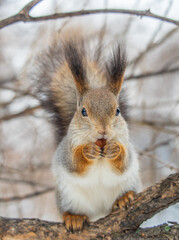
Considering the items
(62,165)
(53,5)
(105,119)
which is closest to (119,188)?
(62,165)

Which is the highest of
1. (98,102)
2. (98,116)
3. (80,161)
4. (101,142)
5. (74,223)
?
(98,102)

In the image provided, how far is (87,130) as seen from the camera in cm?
198

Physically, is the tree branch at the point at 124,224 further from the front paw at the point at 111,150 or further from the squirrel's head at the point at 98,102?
the squirrel's head at the point at 98,102

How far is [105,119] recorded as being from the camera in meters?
1.88

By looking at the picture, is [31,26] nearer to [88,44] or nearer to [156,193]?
[88,44]

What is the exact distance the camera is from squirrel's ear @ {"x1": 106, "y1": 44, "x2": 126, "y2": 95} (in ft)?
7.10

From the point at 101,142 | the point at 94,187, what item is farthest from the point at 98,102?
the point at 94,187

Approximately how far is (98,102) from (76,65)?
35 centimetres

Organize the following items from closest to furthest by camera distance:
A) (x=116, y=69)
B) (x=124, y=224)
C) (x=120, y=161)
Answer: (x=124, y=224) → (x=120, y=161) → (x=116, y=69)

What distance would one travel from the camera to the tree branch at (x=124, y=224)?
1667 millimetres

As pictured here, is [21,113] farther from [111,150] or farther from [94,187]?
[111,150]

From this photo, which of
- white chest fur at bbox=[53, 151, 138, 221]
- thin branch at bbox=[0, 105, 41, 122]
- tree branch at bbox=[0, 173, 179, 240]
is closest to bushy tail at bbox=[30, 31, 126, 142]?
thin branch at bbox=[0, 105, 41, 122]

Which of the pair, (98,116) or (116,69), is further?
(116,69)

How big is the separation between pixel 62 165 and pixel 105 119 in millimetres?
631
